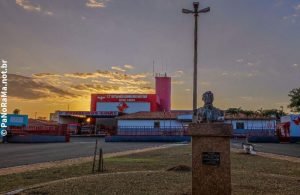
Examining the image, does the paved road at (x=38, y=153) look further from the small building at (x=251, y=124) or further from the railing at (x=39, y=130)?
the small building at (x=251, y=124)

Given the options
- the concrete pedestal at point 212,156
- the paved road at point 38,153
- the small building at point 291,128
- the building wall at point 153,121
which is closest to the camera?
the concrete pedestal at point 212,156

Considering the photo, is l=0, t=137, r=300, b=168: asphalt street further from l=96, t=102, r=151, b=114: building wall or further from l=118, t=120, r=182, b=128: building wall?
l=96, t=102, r=151, b=114: building wall

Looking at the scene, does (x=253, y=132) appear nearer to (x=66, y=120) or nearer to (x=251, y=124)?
(x=251, y=124)

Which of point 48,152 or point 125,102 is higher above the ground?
point 125,102

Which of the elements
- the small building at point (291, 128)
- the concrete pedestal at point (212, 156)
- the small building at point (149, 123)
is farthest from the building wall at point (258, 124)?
the concrete pedestal at point (212, 156)

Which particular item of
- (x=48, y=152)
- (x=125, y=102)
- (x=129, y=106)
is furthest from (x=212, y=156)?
(x=125, y=102)

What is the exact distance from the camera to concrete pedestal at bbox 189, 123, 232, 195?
784 centimetres

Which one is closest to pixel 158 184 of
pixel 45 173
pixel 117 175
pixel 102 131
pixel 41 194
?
pixel 117 175

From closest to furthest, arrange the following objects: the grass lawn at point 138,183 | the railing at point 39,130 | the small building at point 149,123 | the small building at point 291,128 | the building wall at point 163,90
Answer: the grass lawn at point 138,183
the railing at point 39,130
the small building at point 291,128
the small building at point 149,123
the building wall at point 163,90

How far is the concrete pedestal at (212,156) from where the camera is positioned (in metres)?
7.84

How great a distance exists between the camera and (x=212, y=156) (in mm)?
7863

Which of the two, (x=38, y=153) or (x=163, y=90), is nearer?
(x=38, y=153)

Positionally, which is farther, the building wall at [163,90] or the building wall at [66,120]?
the building wall at [163,90]

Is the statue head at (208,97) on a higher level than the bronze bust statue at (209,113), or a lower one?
higher
